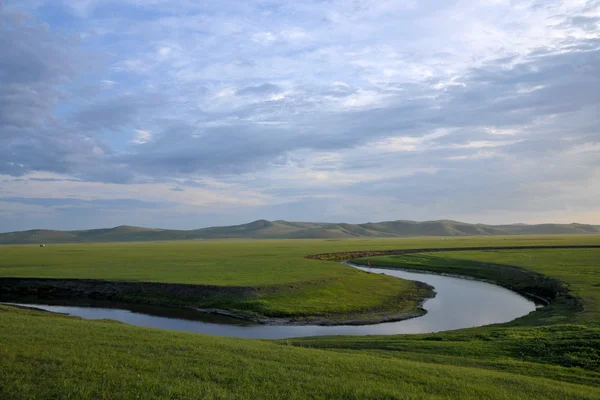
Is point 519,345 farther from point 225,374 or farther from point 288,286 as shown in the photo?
point 288,286

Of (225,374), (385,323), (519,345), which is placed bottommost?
(385,323)

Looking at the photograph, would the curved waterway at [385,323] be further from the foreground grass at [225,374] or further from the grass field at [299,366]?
the foreground grass at [225,374]

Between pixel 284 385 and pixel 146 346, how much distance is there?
22.0 ft

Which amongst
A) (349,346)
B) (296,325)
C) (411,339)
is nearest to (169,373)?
(349,346)

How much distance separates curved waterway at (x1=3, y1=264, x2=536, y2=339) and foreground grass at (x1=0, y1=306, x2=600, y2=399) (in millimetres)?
14465

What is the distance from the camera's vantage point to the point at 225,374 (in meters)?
12.4

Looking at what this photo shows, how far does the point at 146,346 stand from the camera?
607 inches

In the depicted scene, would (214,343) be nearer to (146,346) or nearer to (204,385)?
(146,346)

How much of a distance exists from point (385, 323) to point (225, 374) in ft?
79.4

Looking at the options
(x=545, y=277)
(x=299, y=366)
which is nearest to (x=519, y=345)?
(x=299, y=366)

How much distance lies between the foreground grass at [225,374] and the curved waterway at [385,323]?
47.5 feet

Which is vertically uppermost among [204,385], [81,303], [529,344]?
[204,385]

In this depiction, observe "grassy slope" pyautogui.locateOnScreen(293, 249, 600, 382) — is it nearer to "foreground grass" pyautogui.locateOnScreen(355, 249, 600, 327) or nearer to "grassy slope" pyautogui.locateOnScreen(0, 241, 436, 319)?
"foreground grass" pyautogui.locateOnScreen(355, 249, 600, 327)

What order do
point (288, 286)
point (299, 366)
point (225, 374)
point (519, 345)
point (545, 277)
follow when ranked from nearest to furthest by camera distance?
point (225, 374), point (299, 366), point (519, 345), point (288, 286), point (545, 277)
